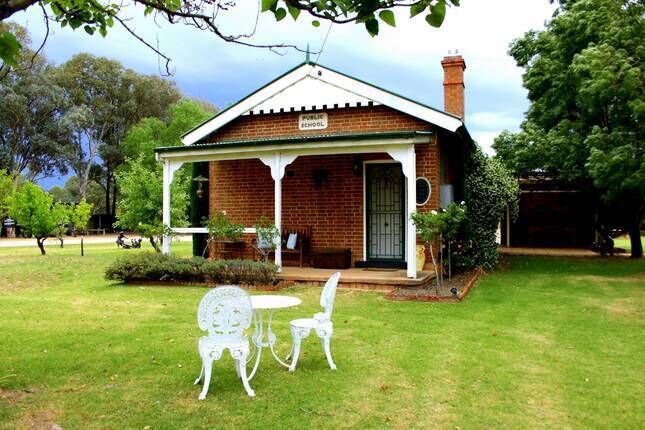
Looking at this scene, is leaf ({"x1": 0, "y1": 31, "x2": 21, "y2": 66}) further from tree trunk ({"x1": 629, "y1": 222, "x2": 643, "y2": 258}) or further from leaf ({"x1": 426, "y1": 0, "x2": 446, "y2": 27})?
tree trunk ({"x1": 629, "y1": 222, "x2": 643, "y2": 258})

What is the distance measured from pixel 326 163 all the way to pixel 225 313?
362 inches

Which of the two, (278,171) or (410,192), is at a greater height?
(278,171)

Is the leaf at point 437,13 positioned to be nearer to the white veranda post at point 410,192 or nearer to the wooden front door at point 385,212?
the white veranda post at point 410,192

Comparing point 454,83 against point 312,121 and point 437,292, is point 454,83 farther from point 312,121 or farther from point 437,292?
point 437,292

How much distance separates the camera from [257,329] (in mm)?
5602

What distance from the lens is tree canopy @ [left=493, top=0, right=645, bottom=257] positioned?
42.6ft

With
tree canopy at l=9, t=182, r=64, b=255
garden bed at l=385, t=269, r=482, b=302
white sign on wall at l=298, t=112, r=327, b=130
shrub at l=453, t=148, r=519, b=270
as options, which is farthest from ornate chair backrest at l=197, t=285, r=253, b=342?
tree canopy at l=9, t=182, r=64, b=255

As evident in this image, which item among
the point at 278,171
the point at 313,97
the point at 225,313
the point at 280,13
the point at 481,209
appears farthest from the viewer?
the point at 481,209

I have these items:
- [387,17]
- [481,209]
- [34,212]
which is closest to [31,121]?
[34,212]

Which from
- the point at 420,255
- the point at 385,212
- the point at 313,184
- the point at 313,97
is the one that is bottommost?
the point at 420,255

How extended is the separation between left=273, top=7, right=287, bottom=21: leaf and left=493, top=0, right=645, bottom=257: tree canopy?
36.3ft

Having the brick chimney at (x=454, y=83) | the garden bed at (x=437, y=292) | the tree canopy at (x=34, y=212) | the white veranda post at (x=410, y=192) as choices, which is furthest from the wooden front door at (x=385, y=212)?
the tree canopy at (x=34, y=212)

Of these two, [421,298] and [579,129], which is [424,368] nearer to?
[421,298]

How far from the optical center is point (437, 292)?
10.1 m
